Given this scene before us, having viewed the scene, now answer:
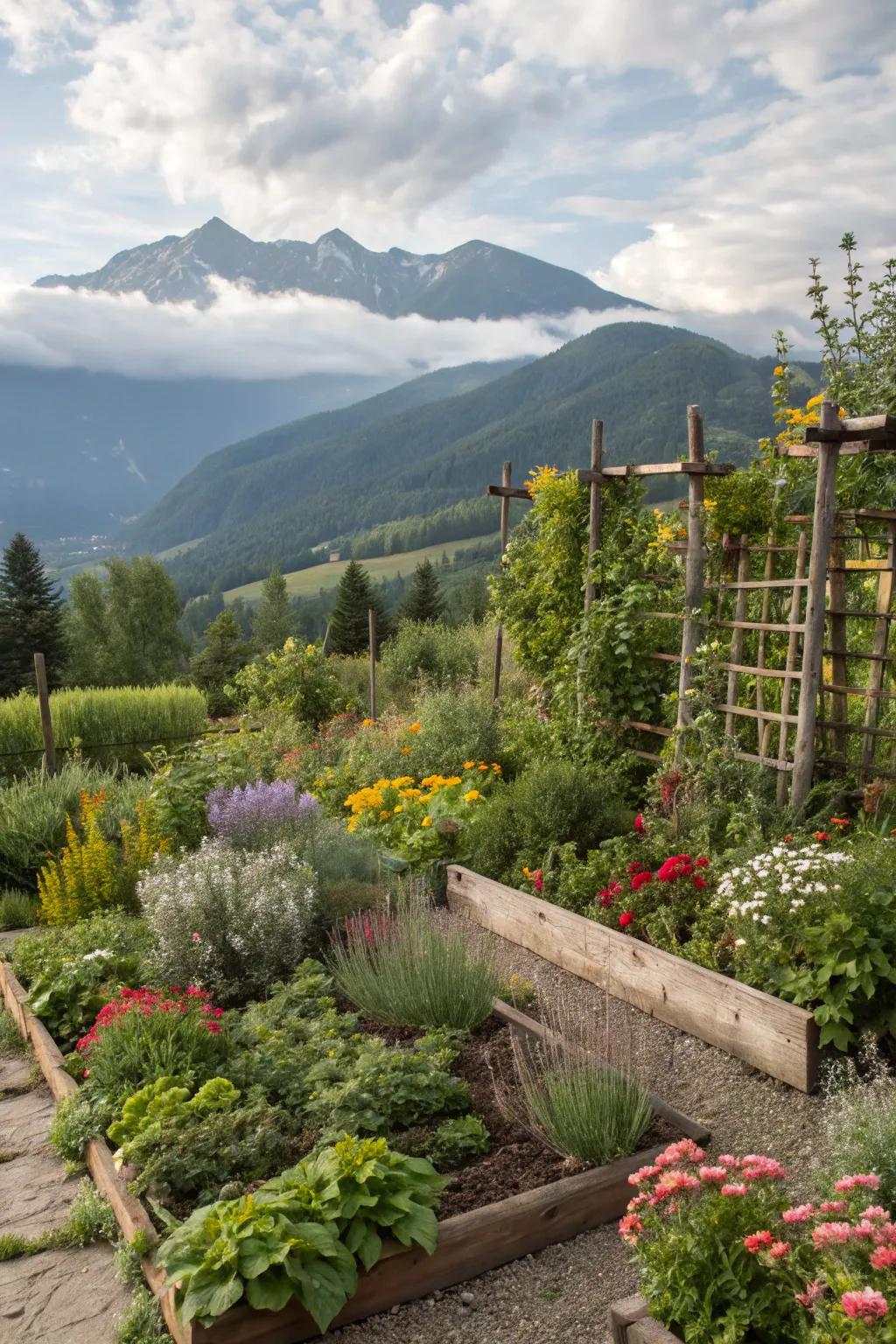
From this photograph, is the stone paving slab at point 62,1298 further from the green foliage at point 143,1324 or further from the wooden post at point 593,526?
the wooden post at point 593,526

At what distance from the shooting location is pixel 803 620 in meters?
6.03

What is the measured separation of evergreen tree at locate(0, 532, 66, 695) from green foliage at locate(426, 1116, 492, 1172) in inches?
1021

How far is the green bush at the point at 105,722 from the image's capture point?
34.3ft

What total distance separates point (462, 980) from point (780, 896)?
143cm

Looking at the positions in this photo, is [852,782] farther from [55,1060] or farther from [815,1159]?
[55,1060]

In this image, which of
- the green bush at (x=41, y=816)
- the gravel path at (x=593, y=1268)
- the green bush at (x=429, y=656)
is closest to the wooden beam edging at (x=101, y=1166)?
the gravel path at (x=593, y=1268)

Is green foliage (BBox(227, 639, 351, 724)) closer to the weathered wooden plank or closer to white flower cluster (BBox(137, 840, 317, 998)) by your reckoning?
white flower cluster (BBox(137, 840, 317, 998))

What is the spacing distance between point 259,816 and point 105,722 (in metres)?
6.05

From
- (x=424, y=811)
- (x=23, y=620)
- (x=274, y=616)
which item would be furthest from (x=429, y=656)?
(x=274, y=616)

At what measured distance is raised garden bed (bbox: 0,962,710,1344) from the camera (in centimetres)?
248

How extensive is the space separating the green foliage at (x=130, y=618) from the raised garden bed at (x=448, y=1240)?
131 ft

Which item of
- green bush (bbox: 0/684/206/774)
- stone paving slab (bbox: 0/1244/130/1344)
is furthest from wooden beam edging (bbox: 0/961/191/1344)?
green bush (bbox: 0/684/206/774)

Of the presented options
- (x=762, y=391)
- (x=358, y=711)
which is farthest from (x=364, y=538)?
(x=358, y=711)

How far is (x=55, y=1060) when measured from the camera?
4.00 metres
